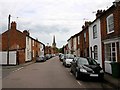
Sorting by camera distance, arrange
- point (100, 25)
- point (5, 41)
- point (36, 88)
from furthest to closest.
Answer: point (5, 41) → point (100, 25) → point (36, 88)

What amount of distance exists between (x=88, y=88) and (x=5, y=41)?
110 ft

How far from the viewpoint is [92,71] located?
13.5 m

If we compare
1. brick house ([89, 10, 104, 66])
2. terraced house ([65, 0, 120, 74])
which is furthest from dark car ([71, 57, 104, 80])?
brick house ([89, 10, 104, 66])

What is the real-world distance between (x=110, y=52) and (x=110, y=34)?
1.54m

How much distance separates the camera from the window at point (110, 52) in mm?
16328

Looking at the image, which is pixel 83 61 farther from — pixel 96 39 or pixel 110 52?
pixel 96 39

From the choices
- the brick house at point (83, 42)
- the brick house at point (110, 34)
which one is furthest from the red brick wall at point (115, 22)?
the brick house at point (83, 42)

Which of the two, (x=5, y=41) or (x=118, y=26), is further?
(x=5, y=41)

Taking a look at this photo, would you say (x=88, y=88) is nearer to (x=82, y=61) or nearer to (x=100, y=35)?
(x=82, y=61)

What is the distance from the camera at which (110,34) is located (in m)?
16.8

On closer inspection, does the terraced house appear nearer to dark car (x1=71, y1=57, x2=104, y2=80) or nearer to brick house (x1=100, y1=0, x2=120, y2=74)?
brick house (x1=100, y1=0, x2=120, y2=74)

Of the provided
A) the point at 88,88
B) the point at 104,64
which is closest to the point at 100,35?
the point at 104,64

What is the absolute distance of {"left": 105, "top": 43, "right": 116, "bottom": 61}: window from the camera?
16328mm

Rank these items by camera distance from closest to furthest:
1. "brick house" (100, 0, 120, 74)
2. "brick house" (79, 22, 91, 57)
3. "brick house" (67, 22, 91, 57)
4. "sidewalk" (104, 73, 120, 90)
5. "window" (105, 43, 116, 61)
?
"sidewalk" (104, 73, 120, 90) → "brick house" (100, 0, 120, 74) → "window" (105, 43, 116, 61) → "brick house" (79, 22, 91, 57) → "brick house" (67, 22, 91, 57)
